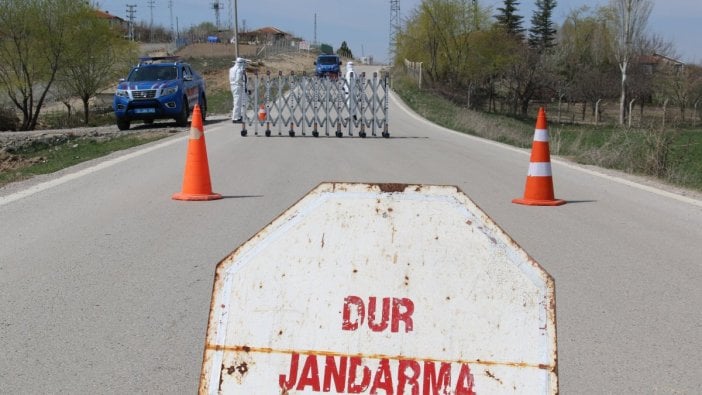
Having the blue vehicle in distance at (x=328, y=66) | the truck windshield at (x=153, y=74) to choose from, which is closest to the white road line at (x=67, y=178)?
the truck windshield at (x=153, y=74)

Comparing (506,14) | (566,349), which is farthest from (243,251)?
(506,14)

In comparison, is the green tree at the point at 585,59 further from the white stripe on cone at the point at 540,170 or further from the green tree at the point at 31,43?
the white stripe on cone at the point at 540,170

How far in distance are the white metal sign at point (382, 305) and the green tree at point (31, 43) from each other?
36.1m

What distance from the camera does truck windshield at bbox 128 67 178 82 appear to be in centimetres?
2364

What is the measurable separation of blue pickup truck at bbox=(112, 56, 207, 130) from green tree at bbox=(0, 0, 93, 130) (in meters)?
14.9

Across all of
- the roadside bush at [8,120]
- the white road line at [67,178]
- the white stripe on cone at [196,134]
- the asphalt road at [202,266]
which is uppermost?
the white stripe on cone at [196,134]

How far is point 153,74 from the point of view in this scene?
23.8 meters

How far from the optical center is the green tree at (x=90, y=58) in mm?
39719

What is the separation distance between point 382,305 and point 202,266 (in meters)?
3.56

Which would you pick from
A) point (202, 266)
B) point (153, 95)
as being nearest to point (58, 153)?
point (153, 95)

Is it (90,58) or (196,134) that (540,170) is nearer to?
(196,134)

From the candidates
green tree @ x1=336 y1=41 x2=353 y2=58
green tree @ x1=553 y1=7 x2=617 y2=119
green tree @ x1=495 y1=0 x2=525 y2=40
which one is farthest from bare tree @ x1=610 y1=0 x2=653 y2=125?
green tree @ x1=336 y1=41 x2=353 y2=58

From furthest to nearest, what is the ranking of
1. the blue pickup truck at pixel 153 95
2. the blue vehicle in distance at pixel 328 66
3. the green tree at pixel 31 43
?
the blue vehicle in distance at pixel 328 66 < the green tree at pixel 31 43 < the blue pickup truck at pixel 153 95

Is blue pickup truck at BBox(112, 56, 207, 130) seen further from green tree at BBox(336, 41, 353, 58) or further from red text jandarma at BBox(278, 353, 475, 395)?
green tree at BBox(336, 41, 353, 58)
